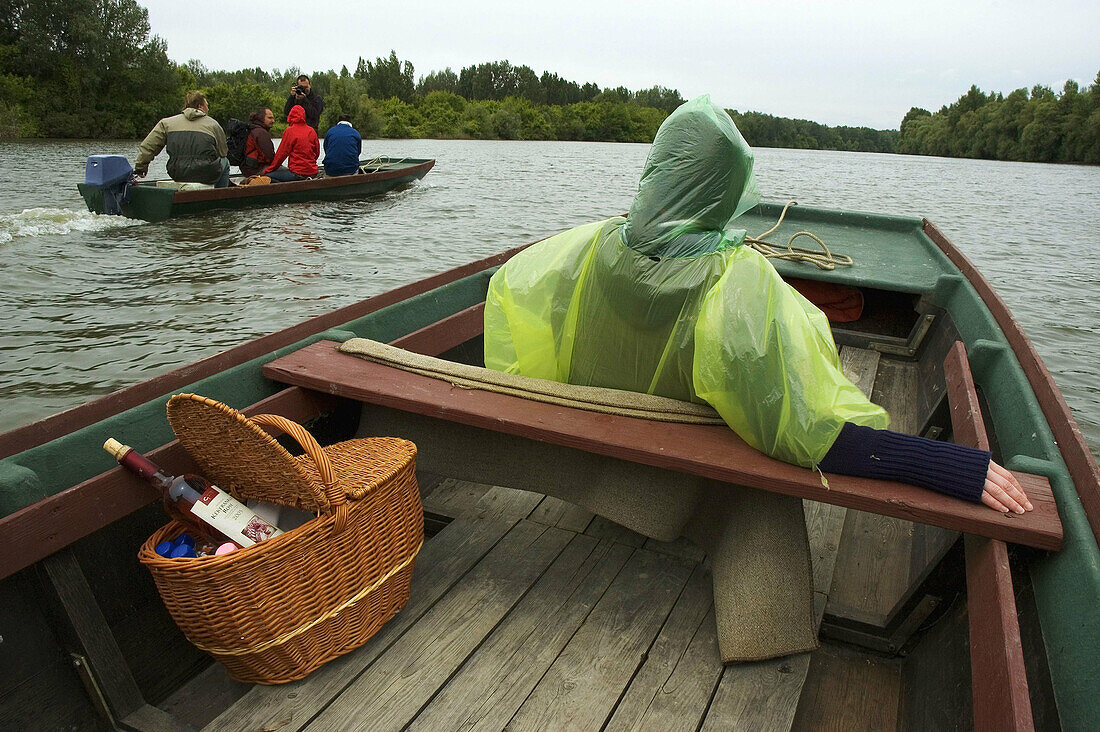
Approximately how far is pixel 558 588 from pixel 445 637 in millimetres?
364

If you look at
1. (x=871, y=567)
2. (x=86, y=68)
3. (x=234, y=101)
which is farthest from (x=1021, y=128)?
(x=871, y=567)

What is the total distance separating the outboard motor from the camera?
899 cm

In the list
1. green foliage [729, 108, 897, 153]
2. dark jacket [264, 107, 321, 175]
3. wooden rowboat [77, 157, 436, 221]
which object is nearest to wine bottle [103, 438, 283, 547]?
wooden rowboat [77, 157, 436, 221]

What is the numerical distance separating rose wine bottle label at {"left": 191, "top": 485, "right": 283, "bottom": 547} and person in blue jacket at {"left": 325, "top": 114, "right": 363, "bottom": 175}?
10948 mm

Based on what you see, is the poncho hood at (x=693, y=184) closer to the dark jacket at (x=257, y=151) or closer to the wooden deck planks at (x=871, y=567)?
the wooden deck planks at (x=871, y=567)

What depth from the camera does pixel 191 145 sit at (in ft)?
30.3

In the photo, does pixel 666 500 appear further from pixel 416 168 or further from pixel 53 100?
pixel 53 100

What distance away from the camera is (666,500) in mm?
1886

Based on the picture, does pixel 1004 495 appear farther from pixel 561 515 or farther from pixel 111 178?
pixel 111 178

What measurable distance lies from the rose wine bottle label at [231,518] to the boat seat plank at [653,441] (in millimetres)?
519

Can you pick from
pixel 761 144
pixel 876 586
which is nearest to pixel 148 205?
pixel 876 586

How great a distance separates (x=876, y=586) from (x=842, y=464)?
719 mm

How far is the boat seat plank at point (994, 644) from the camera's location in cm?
113

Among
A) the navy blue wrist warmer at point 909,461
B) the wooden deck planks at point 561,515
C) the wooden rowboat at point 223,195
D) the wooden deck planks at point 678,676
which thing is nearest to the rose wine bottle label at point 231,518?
the wooden deck planks at point 678,676
